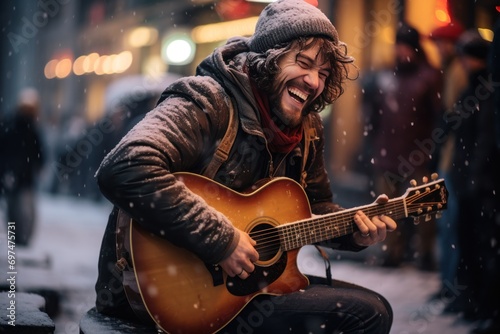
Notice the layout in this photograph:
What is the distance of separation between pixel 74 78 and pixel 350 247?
38.6m

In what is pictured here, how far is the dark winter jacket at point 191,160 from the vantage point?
110 inches

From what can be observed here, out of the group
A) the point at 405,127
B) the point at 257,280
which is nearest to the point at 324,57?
the point at 257,280

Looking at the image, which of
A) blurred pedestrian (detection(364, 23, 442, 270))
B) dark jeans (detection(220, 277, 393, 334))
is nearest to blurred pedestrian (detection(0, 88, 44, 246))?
blurred pedestrian (detection(364, 23, 442, 270))

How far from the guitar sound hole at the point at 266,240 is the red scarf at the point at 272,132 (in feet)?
1.19

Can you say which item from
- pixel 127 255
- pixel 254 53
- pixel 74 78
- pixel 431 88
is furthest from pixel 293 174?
pixel 74 78

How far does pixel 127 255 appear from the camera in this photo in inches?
114

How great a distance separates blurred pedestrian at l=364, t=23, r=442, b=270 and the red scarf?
4223mm

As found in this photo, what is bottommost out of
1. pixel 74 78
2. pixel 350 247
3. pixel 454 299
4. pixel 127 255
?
pixel 74 78

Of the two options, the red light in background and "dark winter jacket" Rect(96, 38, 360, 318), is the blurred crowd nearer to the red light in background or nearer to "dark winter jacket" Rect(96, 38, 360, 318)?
the red light in background

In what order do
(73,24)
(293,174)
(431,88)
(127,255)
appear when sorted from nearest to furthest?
(127,255), (293,174), (431,88), (73,24)

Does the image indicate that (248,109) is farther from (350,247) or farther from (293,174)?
(350,247)

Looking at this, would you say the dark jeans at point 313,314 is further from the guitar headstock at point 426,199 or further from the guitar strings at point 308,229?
the guitar headstock at point 426,199

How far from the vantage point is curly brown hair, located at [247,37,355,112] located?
313cm

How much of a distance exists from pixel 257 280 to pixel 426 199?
991 millimetres
